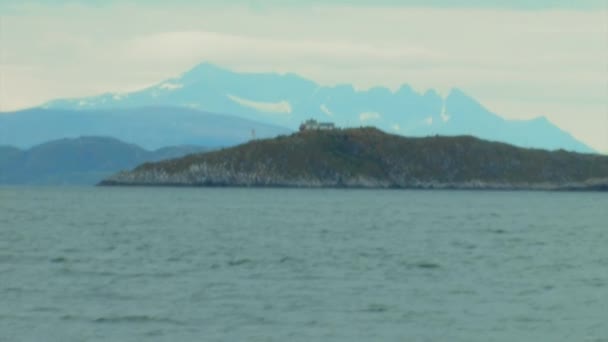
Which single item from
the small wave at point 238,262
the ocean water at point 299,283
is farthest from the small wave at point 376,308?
the small wave at point 238,262

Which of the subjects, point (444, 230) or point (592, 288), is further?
point (444, 230)

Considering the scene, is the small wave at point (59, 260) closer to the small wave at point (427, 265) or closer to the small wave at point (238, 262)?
the small wave at point (238, 262)

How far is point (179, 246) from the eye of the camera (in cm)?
8069

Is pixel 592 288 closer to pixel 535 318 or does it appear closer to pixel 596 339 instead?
pixel 535 318

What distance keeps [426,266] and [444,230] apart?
121ft

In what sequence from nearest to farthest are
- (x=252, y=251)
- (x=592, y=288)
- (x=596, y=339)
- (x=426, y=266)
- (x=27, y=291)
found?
(x=596, y=339), (x=27, y=291), (x=592, y=288), (x=426, y=266), (x=252, y=251)

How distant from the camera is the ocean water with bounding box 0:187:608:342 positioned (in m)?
45.0

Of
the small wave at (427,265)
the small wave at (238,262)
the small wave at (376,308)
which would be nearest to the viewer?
the small wave at (376,308)

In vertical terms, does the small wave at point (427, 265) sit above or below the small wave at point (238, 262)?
below

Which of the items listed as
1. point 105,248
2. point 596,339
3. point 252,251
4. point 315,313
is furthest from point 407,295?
point 105,248

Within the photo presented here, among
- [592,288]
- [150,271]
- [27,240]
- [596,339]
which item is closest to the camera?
[596,339]

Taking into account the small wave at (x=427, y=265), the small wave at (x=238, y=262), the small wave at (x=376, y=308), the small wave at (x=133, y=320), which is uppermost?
the small wave at (x=238, y=262)

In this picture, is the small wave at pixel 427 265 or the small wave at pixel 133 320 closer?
the small wave at pixel 133 320

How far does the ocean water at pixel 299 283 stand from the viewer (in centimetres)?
4500
